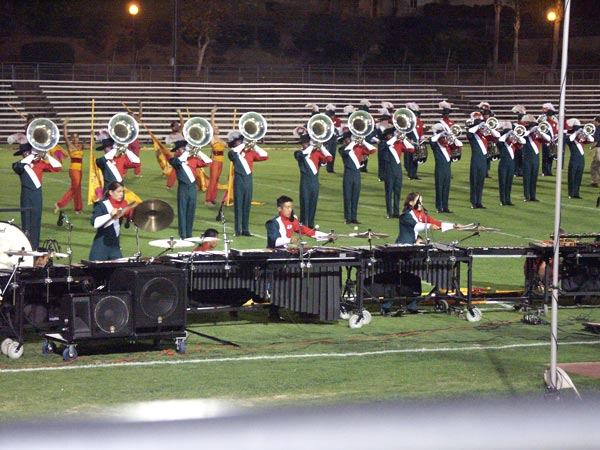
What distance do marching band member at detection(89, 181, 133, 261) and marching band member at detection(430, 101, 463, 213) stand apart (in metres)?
9.91

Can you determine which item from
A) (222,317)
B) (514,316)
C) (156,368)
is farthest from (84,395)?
(514,316)

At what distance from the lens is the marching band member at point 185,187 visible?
15148mm

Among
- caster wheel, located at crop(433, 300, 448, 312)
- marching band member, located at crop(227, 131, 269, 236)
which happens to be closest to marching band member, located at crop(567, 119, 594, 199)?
marching band member, located at crop(227, 131, 269, 236)

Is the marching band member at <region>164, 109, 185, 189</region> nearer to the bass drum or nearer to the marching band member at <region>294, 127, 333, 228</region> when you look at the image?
the marching band member at <region>294, 127, 333, 228</region>

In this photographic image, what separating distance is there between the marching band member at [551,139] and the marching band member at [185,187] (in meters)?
9.25

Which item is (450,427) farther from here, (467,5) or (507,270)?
(467,5)

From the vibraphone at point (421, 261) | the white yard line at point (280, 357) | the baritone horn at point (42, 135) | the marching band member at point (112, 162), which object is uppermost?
the baritone horn at point (42, 135)

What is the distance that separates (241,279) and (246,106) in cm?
2699

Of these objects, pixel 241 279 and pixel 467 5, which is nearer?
pixel 241 279

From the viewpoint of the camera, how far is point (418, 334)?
9.42m

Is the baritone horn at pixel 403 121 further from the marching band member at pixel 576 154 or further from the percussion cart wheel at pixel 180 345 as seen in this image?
the percussion cart wheel at pixel 180 345

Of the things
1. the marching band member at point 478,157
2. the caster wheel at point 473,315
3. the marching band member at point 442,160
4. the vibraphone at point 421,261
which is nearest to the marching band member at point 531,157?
the marching band member at point 478,157

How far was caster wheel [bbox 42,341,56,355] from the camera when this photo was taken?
27.3 feet

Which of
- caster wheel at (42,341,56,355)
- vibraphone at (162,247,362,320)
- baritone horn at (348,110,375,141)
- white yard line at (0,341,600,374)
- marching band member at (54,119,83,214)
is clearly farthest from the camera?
baritone horn at (348,110,375,141)
